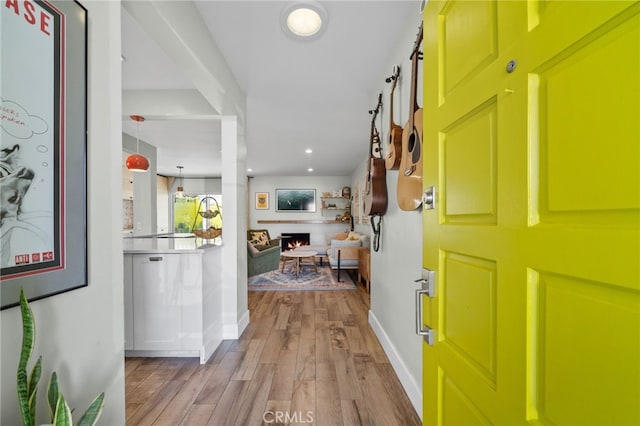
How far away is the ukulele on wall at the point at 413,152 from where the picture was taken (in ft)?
4.39

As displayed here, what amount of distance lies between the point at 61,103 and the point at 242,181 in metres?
1.85

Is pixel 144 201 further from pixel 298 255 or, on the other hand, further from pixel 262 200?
pixel 262 200

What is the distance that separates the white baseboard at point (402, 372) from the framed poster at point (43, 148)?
173cm

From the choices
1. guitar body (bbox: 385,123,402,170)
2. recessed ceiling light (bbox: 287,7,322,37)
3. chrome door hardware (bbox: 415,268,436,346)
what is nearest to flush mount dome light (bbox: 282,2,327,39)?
recessed ceiling light (bbox: 287,7,322,37)

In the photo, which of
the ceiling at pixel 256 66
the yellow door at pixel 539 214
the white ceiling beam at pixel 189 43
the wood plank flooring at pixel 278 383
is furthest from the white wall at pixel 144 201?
the yellow door at pixel 539 214

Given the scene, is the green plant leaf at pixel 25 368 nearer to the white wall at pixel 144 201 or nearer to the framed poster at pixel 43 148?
the framed poster at pixel 43 148

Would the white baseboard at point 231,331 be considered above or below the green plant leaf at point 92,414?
below

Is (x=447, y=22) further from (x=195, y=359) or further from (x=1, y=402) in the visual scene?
(x=195, y=359)

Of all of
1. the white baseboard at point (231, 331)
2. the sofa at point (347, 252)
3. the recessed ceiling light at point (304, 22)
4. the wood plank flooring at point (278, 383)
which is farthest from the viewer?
the sofa at point (347, 252)

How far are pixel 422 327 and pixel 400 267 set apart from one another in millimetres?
931

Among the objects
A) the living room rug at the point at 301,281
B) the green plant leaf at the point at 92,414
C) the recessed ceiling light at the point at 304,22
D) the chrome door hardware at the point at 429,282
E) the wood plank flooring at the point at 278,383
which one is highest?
the recessed ceiling light at the point at 304,22

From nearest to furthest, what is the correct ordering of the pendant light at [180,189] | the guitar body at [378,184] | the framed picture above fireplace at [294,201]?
the guitar body at [378,184]
the pendant light at [180,189]
the framed picture above fireplace at [294,201]

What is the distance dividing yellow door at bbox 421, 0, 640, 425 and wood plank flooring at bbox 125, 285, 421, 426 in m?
0.94

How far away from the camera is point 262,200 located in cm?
762
